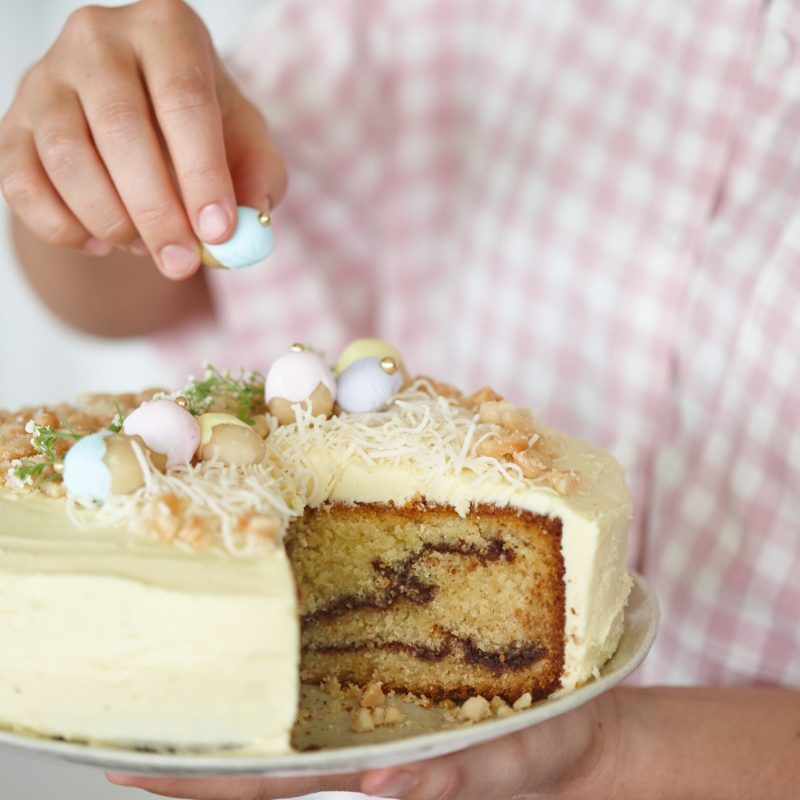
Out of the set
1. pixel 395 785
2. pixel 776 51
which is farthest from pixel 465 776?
pixel 776 51

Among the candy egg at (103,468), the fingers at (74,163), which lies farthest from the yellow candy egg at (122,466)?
the fingers at (74,163)

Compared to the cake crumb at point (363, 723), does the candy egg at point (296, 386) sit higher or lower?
higher

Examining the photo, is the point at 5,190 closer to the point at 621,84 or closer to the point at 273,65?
the point at 273,65

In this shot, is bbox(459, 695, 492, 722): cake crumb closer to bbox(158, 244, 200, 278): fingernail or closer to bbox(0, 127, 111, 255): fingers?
bbox(158, 244, 200, 278): fingernail

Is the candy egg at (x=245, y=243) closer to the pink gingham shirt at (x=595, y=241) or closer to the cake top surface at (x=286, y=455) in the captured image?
the cake top surface at (x=286, y=455)

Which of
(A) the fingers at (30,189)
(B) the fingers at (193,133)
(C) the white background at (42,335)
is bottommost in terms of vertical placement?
(C) the white background at (42,335)

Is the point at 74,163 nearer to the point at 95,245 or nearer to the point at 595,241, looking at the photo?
the point at 95,245

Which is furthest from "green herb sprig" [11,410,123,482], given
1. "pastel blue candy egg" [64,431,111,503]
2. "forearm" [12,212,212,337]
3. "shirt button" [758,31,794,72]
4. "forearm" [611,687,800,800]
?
"shirt button" [758,31,794,72]

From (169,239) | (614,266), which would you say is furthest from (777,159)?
(169,239)
